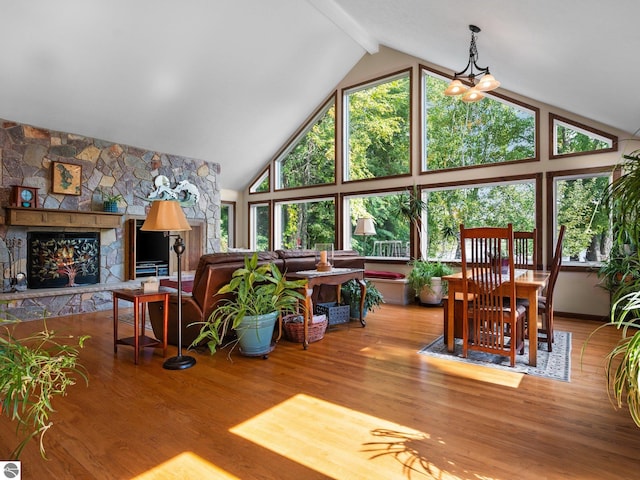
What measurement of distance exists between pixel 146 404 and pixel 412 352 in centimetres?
227

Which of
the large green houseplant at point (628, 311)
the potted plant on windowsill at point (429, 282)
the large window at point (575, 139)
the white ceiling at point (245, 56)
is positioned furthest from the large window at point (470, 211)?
the large green houseplant at point (628, 311)

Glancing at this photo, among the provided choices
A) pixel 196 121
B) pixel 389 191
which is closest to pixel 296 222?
pixel 389 191

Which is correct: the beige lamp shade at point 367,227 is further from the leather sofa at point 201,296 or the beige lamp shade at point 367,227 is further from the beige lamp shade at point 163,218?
the beige lamp shade at point 163,218

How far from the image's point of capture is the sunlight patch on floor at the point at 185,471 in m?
1.69

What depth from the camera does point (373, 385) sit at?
274 centimetres

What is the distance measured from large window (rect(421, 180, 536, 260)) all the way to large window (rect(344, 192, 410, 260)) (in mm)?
475

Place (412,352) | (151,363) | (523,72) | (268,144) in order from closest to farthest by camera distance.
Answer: (151,363), (412,352), (523,72), (268,144)

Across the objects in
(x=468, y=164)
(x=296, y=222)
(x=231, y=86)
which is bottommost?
(x=296, y=222)

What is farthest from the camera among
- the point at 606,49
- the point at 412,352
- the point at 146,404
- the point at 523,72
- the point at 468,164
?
the point at 468,164

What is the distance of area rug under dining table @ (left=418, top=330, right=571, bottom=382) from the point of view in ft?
9.82

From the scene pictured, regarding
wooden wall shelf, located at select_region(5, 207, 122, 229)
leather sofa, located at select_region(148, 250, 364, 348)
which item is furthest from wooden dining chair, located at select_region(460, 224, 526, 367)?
wooden wall shelf, located at select_region(5, 207, 122, 229)

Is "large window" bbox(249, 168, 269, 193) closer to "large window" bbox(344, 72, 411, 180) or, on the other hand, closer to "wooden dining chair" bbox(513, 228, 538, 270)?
"large window" bbox(344, 72, 411, 180)

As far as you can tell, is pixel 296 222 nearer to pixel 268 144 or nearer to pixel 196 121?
pixel 268 144

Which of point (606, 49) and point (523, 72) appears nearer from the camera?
point (606, 49)
